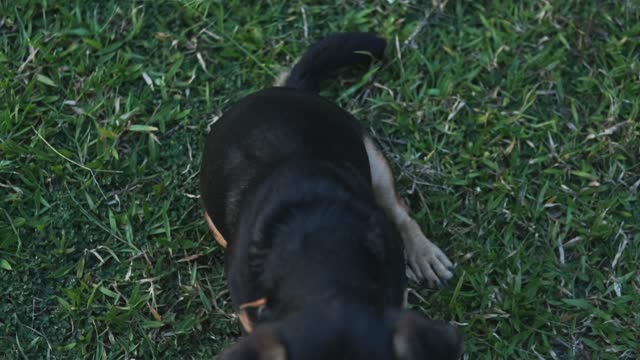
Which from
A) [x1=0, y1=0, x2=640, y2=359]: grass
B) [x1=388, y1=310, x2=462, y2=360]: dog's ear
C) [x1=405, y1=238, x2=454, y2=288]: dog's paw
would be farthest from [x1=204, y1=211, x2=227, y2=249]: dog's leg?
[x1=388, y1=310, x2=462, y2=360]: dog's ear

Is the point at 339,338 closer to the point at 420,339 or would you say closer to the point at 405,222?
the point at 420,339

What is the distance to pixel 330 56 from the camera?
468 centimetres

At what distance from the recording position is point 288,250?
10.4 feet

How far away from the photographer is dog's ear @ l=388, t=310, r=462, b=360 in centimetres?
272

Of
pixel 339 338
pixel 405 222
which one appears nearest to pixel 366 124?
pixel 405 222

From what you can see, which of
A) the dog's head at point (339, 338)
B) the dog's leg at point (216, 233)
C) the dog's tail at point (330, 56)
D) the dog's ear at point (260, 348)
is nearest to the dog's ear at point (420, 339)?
the dog's head at point (339, 338)

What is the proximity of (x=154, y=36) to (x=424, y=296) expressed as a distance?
2.36 metres

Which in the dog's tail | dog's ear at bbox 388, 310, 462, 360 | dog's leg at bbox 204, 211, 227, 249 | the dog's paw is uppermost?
dog's ear at bbox 388, 310, 462, 360

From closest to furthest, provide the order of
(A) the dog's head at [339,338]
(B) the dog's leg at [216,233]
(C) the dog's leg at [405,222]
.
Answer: (A) the dog's head at [339,338] < (B) the dog's leg at [216,233] < (C) the dog's leg at [405,222]

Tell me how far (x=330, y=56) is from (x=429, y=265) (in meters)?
1.35

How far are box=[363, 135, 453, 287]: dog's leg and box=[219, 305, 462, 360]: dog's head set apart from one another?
1.61 m

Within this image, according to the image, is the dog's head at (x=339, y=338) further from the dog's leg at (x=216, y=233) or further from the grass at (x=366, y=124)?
the grass at (x=366, y=124)

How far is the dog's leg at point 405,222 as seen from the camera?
4406 millimetres

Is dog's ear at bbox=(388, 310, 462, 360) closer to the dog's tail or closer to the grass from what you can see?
the grass
